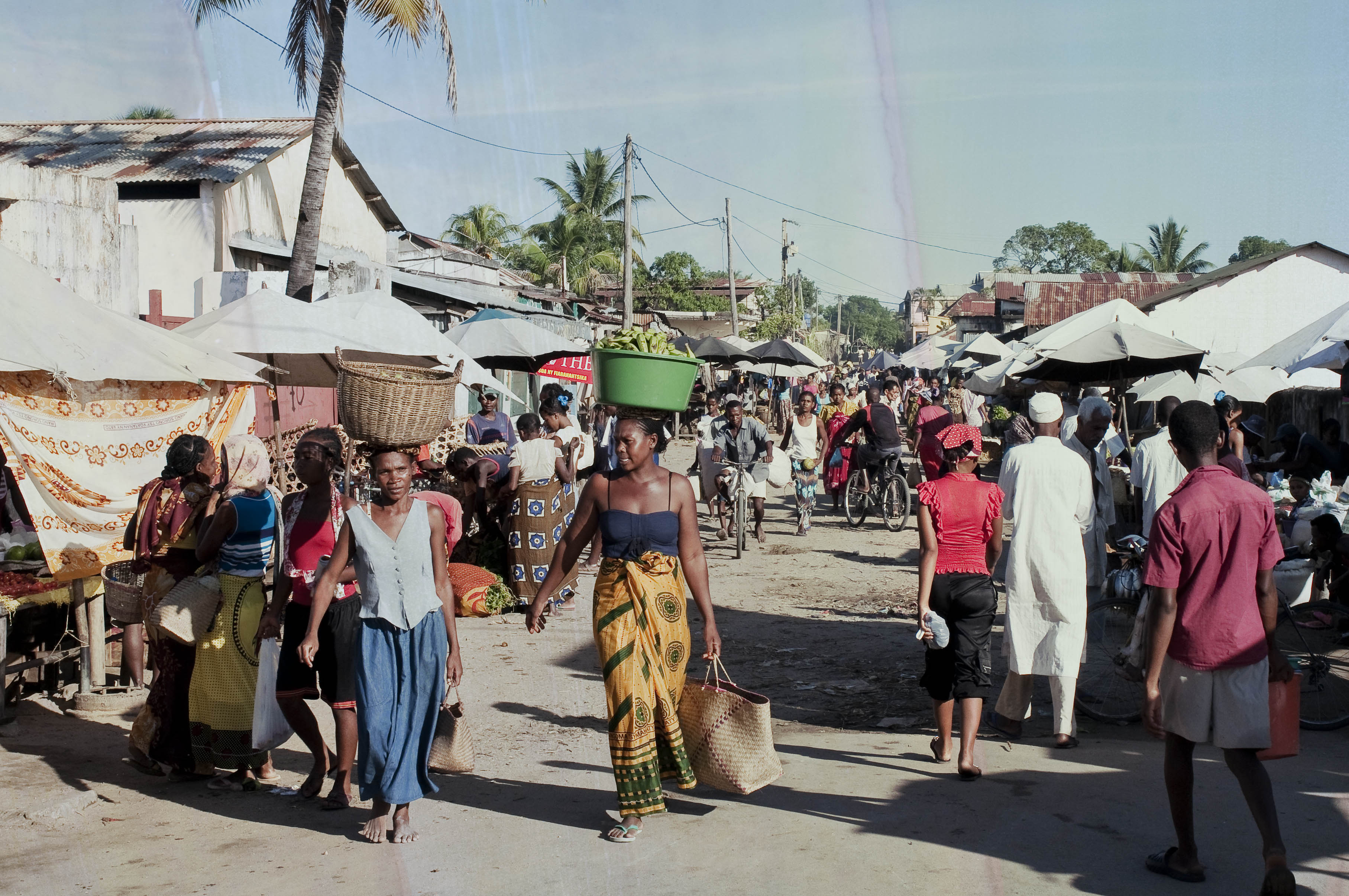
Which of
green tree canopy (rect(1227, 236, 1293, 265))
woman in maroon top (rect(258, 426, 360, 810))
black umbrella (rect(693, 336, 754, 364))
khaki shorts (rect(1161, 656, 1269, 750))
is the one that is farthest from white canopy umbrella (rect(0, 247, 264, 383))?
green tree canopy (rect(1227, 236, 1293, 265))

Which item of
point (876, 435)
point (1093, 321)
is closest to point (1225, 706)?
point (876, 435)

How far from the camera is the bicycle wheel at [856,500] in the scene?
51.0ft

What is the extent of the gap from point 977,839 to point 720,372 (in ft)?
158

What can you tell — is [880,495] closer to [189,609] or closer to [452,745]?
[452,745]

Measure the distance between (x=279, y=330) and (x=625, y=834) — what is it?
20.1ft

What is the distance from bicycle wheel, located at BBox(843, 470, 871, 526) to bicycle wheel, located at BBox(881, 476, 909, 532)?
0.30m

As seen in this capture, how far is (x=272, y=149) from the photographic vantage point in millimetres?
16922

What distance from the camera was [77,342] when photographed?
279 inches

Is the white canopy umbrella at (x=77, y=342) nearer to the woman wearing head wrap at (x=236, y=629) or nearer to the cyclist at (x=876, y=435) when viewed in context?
the woman wearing head wrap at (x=236, y=629)

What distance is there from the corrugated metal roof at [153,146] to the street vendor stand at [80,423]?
8.87 metres

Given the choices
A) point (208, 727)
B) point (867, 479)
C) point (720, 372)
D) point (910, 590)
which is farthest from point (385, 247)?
point (720, 372)

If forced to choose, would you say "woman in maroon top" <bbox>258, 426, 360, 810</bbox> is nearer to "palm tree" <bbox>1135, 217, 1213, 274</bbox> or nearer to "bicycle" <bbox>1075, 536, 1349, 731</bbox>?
"bicycle" <bbox>1075, 536, 1349, 731</bbox>

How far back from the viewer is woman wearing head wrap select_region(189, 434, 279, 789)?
5.45 meters

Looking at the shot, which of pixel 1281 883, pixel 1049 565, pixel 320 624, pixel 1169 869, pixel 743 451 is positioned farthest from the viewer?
pixel 743 451
